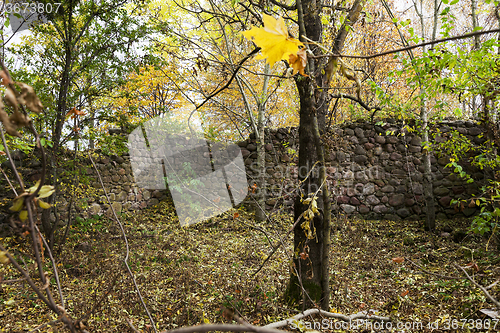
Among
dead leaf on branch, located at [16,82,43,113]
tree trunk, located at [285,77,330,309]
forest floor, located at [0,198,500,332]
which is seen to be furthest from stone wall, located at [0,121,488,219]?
dead leaf on branch, located at [16,82,43,113]

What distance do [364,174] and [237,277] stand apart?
4415 millimetres

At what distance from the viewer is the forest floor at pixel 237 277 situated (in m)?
2.55

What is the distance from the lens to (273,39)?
0.61 meters

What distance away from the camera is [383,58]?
332 inches

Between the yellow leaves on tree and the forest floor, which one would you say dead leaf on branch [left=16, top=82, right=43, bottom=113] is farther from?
the forest floor

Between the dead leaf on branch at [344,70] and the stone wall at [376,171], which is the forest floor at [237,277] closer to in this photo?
the stone wall at [376,171]

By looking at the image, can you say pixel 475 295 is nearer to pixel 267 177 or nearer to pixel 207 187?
pixel 267 177

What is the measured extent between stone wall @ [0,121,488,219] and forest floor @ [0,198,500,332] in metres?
0.68

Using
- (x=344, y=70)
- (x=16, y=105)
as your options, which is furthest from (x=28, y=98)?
(x=344, y=70)

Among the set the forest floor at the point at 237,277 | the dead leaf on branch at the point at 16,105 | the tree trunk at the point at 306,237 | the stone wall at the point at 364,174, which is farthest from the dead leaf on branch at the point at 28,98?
the stone wall at the point at 364,174

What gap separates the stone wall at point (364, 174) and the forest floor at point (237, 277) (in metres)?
0.68

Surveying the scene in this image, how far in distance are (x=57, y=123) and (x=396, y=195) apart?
6.84 metres

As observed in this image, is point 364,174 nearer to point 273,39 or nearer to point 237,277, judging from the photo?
point 237,277

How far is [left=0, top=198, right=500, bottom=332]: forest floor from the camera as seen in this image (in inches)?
100
